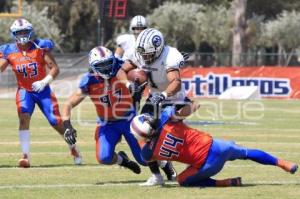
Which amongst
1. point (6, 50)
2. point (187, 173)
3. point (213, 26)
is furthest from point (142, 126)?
point (213, 26)

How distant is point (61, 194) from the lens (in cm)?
947

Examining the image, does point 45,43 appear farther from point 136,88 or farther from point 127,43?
point 136,88

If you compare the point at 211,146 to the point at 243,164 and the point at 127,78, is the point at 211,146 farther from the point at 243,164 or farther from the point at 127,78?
the point at 243,164

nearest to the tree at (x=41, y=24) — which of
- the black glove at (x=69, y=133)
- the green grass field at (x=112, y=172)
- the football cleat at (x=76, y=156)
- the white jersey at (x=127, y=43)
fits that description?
the green grass field at (x=112, y=172)

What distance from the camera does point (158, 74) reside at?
10.5m

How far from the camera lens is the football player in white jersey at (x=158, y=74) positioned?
999 cm

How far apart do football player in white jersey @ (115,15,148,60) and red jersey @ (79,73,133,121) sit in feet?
8.51

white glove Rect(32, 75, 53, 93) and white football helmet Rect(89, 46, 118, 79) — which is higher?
white football helmet Rect(89, 46, 118, 79)

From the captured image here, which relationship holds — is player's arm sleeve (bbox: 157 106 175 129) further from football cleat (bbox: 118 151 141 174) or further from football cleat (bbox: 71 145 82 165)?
football cleat (bbox: 71 145 82 165)

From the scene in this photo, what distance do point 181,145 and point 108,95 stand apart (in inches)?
57.3

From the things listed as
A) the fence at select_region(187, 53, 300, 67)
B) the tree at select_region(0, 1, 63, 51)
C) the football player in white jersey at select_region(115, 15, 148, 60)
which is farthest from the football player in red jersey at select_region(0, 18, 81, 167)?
the tree at select_region(0, 1, 63, 51)

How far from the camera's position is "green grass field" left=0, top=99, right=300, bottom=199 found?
9516mm

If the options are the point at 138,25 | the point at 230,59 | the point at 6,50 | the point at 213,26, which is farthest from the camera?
the point at 213,26

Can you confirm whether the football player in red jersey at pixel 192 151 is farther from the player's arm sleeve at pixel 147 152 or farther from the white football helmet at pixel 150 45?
the white football helmet at pixel 150 45
